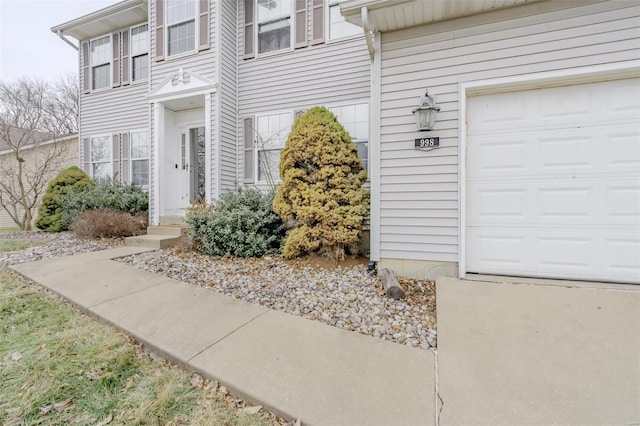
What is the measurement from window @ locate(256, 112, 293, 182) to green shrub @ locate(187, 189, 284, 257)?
130 cm

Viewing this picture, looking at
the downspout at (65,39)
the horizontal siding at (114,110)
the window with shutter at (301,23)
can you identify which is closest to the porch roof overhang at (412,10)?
the window with shutter at (301,23)

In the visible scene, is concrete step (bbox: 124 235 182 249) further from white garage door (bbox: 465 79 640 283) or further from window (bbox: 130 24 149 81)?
white garage door (bbox: 465 79 640 283)

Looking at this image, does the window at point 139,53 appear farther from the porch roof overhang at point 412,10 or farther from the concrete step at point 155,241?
the porch roof overhang at point 412,10

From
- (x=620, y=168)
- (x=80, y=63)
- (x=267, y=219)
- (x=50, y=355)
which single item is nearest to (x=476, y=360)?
(x=620, y=168)

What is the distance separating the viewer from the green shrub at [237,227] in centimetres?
466

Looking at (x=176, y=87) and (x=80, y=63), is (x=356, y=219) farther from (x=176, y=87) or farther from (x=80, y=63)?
(x=80, y=63)

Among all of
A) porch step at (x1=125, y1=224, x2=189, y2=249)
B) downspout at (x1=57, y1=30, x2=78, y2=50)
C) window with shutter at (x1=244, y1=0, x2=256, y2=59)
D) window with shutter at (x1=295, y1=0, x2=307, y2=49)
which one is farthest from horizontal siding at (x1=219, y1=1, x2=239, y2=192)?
downspout at (x1=57, y1=30, x2=78, y2=50)

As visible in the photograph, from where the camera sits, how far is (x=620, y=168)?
10.0 ft

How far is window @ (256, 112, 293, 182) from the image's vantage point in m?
6.18

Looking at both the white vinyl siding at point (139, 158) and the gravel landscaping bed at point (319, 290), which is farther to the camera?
→ the white vinyl siding at point (139, 158)

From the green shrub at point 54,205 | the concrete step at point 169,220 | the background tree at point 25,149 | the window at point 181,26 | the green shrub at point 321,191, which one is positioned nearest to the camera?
the green shrub at point 321,191

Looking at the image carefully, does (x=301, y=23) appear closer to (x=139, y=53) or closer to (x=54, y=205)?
(x=139, y=53)

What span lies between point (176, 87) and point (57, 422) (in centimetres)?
649

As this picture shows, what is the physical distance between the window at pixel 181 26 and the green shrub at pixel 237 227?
396 centimetres
